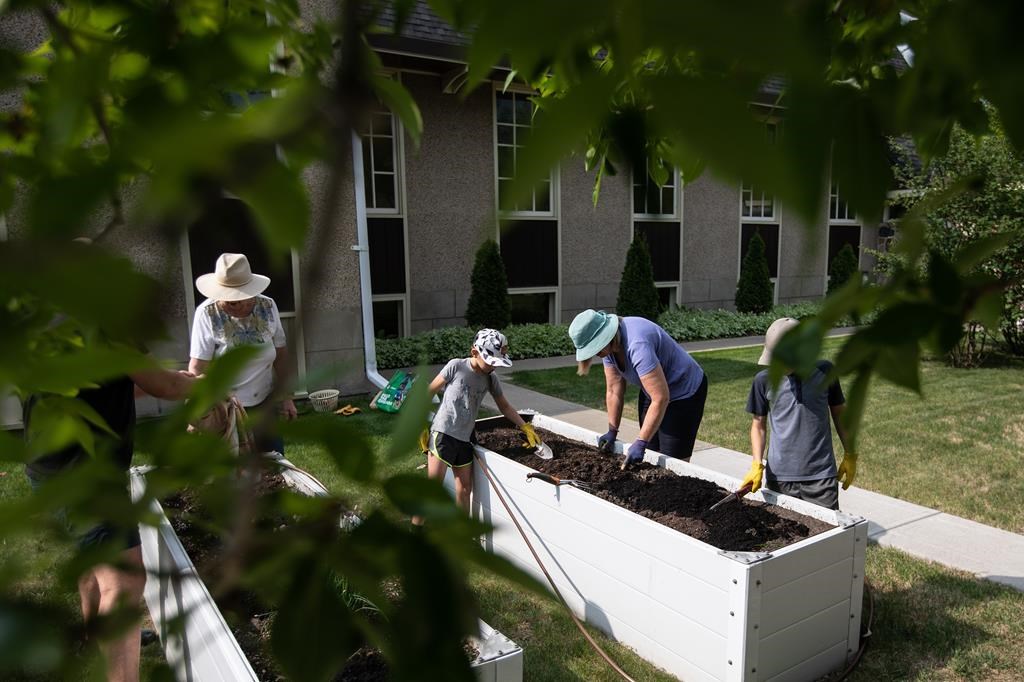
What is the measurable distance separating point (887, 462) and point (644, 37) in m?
7.53

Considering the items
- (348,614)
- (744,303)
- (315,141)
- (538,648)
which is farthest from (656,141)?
(744,303)

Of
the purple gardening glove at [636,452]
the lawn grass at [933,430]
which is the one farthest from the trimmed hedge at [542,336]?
the purple gardening glove at [636,452]

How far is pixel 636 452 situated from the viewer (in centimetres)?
494

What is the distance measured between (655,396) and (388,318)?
8543 mm

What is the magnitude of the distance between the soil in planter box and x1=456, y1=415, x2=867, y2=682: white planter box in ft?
0.62

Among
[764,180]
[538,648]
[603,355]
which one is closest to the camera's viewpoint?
[764,180]

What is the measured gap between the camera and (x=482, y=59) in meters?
0.45

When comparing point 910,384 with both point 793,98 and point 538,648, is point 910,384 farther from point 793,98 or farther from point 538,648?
point 538,648

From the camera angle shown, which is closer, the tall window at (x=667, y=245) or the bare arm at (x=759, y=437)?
the bare arm at (x=759, y=437)

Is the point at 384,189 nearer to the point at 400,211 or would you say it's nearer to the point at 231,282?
the point at 400,211

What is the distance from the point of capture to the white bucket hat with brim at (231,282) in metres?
4.56

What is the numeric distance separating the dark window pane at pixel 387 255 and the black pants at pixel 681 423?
301 inches

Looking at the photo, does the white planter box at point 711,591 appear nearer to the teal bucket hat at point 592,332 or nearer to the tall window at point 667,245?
the teal bucket hat at point 592,332

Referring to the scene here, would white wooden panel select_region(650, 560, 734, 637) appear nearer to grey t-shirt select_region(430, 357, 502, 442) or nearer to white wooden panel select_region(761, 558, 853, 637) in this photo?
white wooden panel select_region(761, 558, 853, 637)
